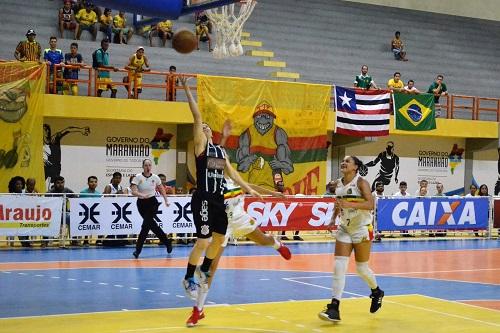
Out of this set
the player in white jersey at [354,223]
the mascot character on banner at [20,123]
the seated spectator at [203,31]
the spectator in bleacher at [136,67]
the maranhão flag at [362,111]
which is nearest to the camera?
the player in white jersey at [354,223]

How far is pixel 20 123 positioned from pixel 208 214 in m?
12.2

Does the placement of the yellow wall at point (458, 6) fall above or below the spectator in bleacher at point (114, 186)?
above

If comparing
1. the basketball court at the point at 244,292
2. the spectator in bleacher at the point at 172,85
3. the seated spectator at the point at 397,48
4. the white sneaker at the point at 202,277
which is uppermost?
the seated spectator at the point at 397,48

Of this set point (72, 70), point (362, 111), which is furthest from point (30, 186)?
point (362, 111)

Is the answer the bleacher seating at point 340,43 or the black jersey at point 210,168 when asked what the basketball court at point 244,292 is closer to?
the black jersey at point 210,168

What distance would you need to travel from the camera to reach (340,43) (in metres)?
33.6

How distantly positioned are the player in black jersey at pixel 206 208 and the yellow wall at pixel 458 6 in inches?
1062

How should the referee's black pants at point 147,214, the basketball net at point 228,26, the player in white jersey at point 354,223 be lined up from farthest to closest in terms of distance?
the basketball net at point 228,26 → the referee's black pants at point 147,214 → the player in white jersey at point 354,223

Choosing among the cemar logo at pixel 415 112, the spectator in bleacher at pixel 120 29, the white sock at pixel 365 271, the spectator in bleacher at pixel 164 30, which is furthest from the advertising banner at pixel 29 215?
the cemar logo at pixel 415 112

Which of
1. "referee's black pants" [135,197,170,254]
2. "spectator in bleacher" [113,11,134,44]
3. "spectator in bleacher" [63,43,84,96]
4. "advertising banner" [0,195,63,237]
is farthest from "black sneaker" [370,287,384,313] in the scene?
"spectator in bleacher" [113,11,134,44]

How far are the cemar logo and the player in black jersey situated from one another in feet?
56.4

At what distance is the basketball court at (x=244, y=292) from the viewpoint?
34.8 ft

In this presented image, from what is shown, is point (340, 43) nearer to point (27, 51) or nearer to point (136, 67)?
point (136, 67)

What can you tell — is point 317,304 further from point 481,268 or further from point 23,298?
point 481,268
